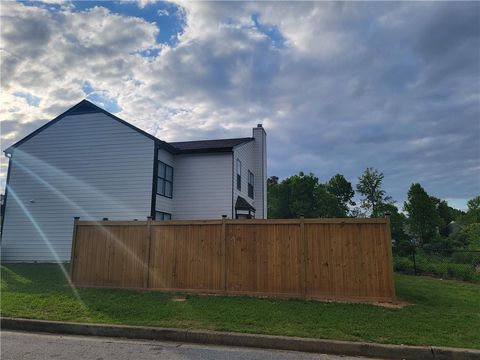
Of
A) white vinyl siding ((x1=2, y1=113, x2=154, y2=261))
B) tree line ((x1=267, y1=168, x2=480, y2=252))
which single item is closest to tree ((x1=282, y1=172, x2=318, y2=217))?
tree line ((x1=267, y1=168, x2=480, y2=252))

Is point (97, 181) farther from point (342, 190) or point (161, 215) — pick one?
point (342, 190)

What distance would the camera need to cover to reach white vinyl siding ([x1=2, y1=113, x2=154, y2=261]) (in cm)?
1755

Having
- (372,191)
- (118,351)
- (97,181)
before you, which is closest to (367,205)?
(372,191)

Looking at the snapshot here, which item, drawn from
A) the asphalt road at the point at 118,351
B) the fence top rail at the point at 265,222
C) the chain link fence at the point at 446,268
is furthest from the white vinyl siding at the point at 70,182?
the chain link fence at the point at 446,268

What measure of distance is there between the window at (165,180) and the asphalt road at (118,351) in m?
12.1

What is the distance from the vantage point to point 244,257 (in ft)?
31.0

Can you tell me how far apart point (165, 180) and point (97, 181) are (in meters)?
3.21

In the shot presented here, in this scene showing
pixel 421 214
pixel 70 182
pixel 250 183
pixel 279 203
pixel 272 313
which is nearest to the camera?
pixel 272 313

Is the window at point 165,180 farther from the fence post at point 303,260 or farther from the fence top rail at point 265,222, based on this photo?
the fence post at point 303,260

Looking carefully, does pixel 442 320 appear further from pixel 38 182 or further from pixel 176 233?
pixel 38 182

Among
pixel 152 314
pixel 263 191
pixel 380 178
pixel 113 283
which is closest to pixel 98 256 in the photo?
pixel 113 283

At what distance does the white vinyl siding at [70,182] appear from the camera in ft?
57.6

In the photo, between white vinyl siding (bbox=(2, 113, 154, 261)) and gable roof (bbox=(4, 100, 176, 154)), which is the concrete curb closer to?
white vinyl siding (bbox=(2, 113, 154, 261))

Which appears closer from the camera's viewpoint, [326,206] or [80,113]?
[80,113]
